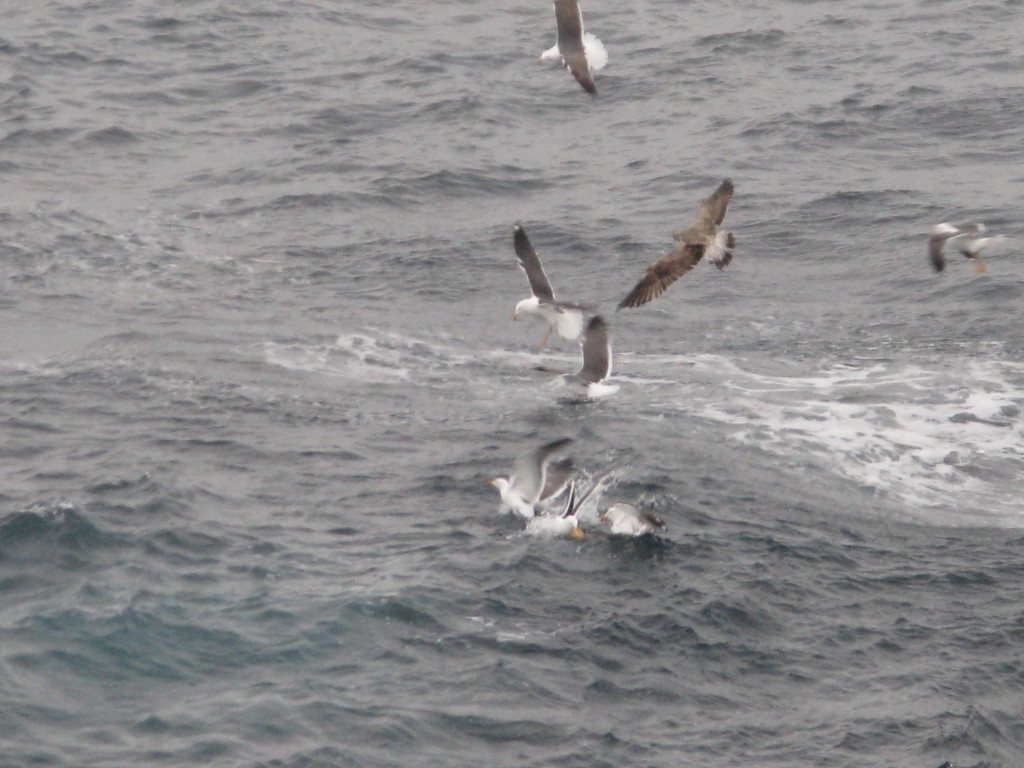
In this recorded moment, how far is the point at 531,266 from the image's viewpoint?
1930 cm

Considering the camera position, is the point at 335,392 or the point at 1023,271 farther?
the point at 1023,271

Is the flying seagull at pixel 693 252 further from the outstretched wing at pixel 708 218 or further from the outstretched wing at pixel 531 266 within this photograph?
the outstretched wing at pixel 531 266

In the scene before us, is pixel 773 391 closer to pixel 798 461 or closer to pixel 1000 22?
pixel 798 461

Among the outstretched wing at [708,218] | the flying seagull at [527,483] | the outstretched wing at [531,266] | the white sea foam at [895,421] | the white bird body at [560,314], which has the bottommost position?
the white sea foam at [895,421]

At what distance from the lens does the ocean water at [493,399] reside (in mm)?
13273

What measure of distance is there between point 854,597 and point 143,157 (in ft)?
61.1

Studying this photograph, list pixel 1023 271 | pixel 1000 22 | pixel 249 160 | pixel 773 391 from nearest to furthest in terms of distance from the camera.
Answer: pixel 773 391, pixel 1023 271, pixel 249 160, pixel 1000 22

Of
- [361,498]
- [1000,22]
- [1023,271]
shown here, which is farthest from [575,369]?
[1000,22]

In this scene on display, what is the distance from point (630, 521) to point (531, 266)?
461 cm

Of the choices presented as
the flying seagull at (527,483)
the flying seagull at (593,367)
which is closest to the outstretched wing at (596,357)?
the flying seagull at (593,367)

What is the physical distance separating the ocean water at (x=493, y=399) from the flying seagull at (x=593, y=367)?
34 cm

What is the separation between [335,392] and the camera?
20.0 m

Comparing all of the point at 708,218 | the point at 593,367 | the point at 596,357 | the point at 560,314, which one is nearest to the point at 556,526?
the point at 708,218

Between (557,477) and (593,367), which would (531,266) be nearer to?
(593,367)
